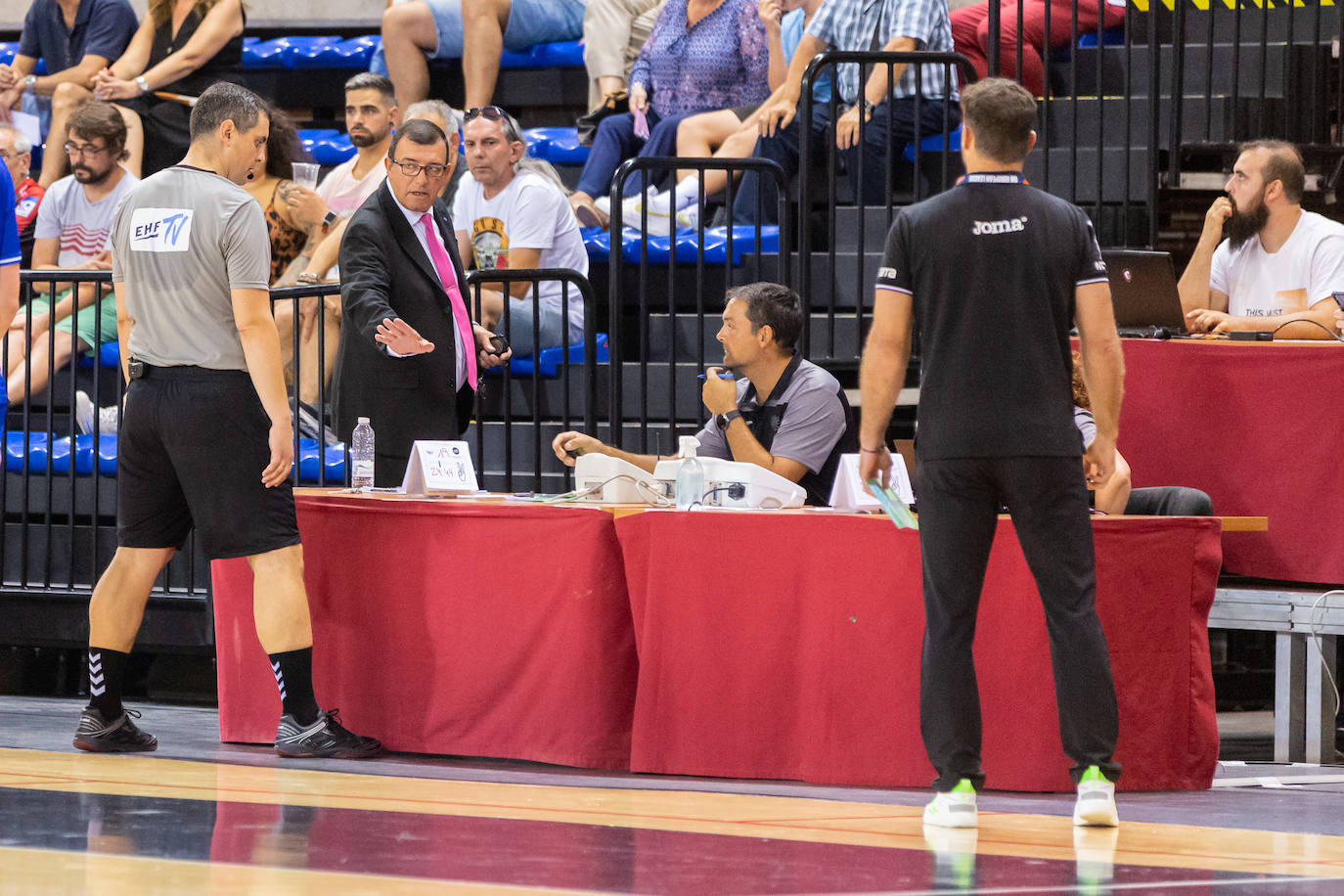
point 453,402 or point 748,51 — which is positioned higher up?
point 748,51

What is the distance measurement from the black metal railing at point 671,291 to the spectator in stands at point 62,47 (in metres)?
3.13

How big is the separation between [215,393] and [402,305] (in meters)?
0.75

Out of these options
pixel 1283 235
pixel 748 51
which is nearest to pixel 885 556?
pixel 1283 235

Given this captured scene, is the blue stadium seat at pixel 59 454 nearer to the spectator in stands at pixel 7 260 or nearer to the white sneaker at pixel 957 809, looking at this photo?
the spectator in stands at pixel 7 260

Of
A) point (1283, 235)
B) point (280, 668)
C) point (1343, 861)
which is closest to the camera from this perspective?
point (1343, 861)

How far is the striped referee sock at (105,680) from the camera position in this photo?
5.18 meters

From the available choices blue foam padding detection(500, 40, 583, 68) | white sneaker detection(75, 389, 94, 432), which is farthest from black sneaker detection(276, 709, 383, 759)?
blue foam padding detection(500, 40, 583, 68)

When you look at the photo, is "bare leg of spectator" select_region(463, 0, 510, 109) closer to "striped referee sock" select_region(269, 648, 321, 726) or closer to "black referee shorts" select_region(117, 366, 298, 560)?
"black referee shorts" select_region(117, 366, 298, 560)

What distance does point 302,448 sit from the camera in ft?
23.2

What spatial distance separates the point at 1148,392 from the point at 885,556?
182 centimetres

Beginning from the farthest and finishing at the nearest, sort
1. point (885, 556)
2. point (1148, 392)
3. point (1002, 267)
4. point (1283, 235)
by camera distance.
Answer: point (1283, 235) → point (1148, 392) → point (885, 556) → point (1002, 267)

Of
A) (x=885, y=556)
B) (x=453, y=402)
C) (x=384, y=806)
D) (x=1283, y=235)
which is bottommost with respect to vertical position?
(x=384, y=806)

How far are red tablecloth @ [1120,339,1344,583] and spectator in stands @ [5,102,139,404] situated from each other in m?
4.08

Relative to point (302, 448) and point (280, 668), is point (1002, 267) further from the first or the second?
point (302, 448)
